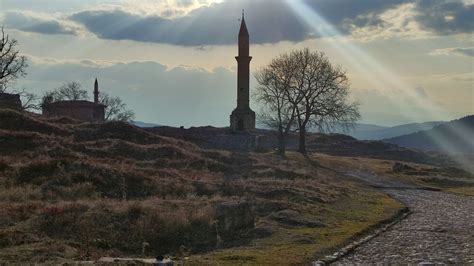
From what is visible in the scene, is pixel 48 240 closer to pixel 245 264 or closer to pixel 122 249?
pixel 122 249

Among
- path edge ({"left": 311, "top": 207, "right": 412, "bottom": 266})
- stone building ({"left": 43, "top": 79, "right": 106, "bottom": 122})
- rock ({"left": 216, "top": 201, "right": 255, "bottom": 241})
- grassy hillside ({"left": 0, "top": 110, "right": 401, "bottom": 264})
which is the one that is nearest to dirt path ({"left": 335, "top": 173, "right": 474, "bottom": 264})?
path edge ({"left": 311, "top": 207, "right": 412, "bottom": 266})

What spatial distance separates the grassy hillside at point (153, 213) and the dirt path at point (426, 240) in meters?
1.11

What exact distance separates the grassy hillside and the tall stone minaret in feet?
131

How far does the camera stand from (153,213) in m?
18.7

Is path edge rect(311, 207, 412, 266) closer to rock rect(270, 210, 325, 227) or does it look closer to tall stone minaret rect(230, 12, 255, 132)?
rock rect(270, 210, 325, 227)

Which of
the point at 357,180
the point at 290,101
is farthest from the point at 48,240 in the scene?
the point at 290,101

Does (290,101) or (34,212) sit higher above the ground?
(290,101)

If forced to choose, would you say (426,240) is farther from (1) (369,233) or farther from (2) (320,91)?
(2) (320,91)

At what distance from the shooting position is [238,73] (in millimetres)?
81375

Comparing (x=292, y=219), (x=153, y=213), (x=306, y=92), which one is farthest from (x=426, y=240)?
(x=306, y=92)

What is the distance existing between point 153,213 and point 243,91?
62517 mm

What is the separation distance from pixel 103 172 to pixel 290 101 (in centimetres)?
4396

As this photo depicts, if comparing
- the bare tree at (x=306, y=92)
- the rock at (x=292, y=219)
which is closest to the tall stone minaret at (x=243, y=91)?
the bare tree at (x=306, y=92)

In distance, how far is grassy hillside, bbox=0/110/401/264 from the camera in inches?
603
